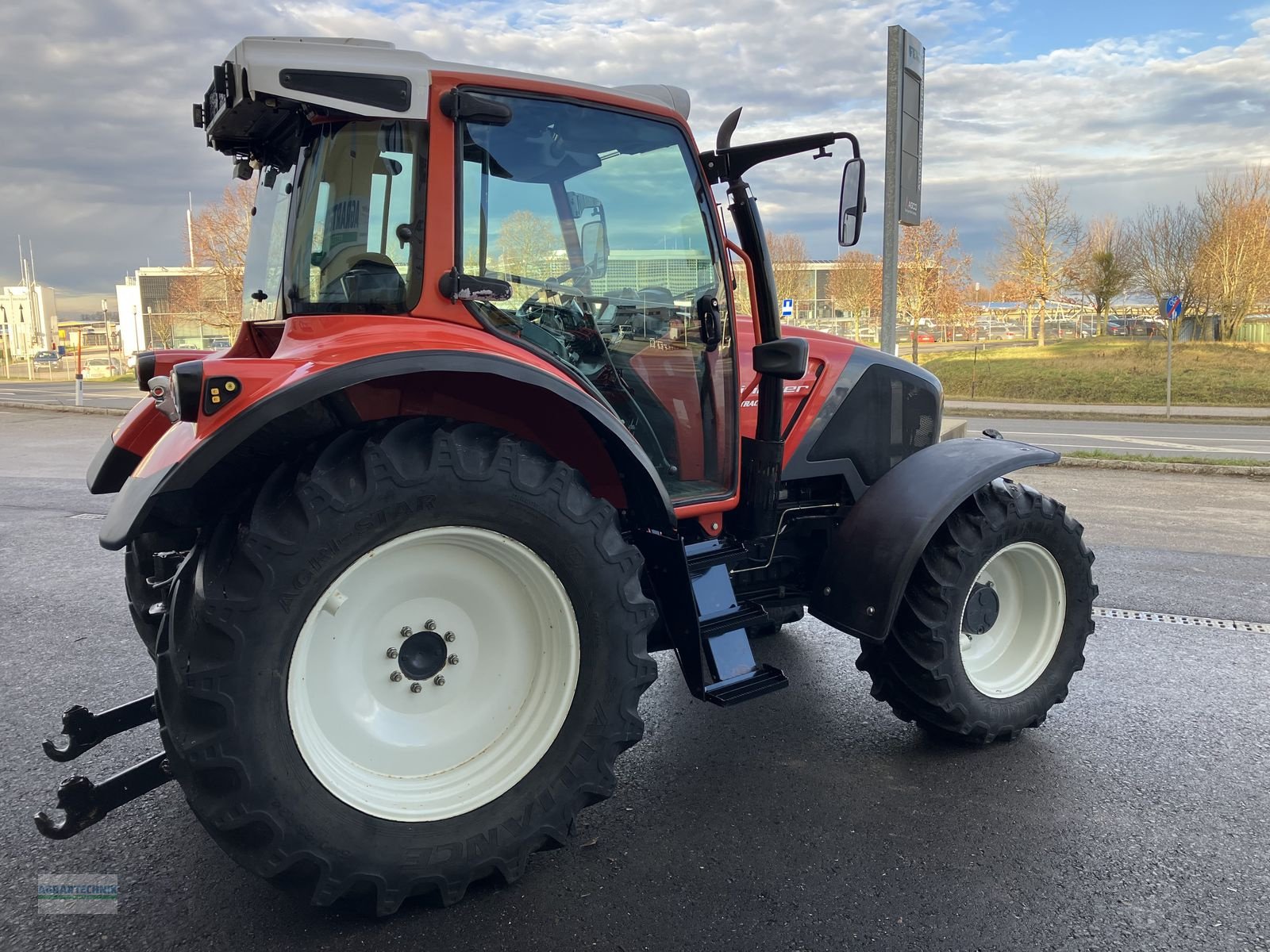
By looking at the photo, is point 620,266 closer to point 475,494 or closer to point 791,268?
point 475,494

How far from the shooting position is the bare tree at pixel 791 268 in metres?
20.3

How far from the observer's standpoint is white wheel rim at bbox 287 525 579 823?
7.93 feet

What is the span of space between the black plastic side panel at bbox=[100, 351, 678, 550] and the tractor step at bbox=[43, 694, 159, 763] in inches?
30.4

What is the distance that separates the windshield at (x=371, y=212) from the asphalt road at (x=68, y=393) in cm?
1937

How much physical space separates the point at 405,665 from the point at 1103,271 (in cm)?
4315

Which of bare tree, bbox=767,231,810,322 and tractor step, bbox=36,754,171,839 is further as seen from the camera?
bare tree, bbox=767,231,810,322

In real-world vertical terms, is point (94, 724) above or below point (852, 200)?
below

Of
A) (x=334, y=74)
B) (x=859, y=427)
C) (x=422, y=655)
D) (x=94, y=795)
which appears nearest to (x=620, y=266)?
(x=334, y=74)

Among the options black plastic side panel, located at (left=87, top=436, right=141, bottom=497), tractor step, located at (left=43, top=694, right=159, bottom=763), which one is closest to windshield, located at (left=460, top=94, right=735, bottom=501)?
tractor step, located at (left=43, top=694, right=159, bottom=763)

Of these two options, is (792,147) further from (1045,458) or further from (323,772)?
(323,772)

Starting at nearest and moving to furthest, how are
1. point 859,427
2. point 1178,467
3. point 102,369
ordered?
point 859,427
point 1178,467
point 102,369

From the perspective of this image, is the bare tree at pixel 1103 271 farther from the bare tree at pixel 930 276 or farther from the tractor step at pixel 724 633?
the tractor step at pixel 724 633

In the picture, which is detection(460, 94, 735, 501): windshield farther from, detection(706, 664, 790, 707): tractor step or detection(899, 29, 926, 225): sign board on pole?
detection(899, 29, 926, 225): sign board on pole

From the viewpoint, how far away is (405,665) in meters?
2.58
